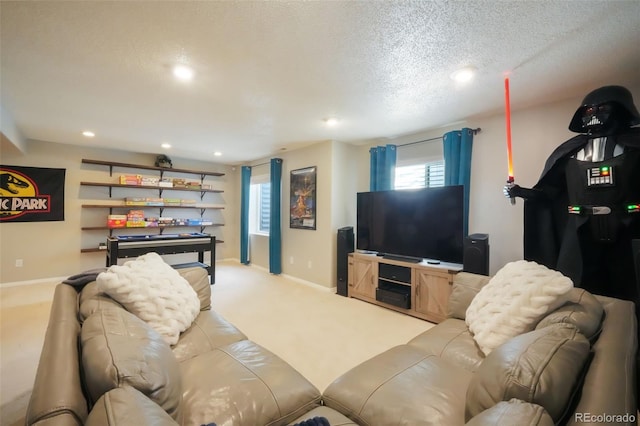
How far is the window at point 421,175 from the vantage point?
11.6 ft

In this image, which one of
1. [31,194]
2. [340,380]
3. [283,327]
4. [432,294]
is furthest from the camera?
[31,194]

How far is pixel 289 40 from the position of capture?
174 centimetres

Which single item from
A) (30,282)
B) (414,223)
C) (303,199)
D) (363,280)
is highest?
(303,199)

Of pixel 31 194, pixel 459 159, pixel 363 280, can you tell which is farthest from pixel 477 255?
pixel 31 194

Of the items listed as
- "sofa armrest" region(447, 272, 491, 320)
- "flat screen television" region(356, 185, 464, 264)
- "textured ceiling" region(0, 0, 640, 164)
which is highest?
"textured ceiling" region(0, 0, 640, 164)

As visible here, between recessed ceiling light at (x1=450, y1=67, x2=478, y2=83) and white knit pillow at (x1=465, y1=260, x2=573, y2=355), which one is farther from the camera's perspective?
recessed ceiling light at (x1=450, y1=67, x2=478, y2=83)

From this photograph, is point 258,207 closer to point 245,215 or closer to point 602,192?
point 245,215

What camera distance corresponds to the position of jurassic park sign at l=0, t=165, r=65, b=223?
405cm

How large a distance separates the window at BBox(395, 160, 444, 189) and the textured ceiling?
1.96 ft

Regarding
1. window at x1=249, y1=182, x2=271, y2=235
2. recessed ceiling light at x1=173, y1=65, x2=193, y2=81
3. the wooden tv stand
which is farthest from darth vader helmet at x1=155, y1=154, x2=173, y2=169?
the wooden tv stand

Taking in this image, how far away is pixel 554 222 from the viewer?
2354 millimetres

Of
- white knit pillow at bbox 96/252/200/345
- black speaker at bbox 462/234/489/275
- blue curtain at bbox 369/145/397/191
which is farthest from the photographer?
blue curtain at bbox 369/145/397/191

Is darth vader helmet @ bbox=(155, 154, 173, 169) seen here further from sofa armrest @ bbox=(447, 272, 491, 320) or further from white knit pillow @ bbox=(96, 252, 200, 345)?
sofa armrest @ bbox=(447, 272, 491, 320)

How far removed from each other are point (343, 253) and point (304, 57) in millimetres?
2631
